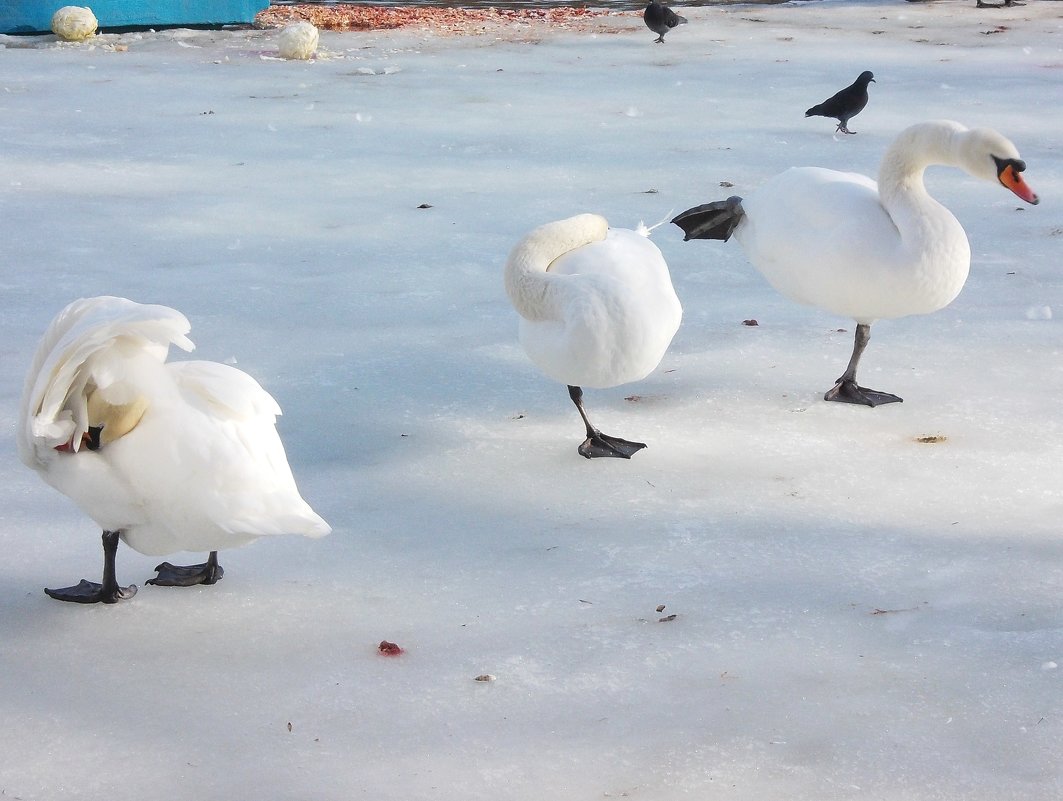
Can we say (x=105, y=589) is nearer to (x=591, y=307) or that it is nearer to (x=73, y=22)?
(x=591, y=307)

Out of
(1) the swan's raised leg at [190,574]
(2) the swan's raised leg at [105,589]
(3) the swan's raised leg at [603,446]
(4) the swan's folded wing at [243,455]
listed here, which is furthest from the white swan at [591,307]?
(2) the swan's raised leg at [105,589]

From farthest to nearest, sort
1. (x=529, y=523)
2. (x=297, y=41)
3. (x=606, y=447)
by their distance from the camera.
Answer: (x=297, y=41), (x=606, y=447), (x=529, y=523)

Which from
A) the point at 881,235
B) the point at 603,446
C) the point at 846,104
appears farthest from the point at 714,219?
the point at 846,104

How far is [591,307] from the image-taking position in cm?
350

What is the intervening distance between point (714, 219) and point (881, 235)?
2.43 feet

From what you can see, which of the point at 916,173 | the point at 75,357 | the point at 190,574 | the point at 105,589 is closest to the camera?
the point at 75,357

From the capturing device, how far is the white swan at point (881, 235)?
3.89 m

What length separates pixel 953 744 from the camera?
2.35 meters

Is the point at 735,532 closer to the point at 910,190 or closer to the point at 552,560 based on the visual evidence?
the point at 552,560

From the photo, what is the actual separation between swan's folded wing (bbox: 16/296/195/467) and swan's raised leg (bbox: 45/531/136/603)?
24cm

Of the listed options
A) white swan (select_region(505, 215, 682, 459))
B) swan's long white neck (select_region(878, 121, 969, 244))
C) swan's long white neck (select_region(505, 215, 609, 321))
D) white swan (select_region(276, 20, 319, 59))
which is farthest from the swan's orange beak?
white swan (select_region(276, 20, 319, 59))

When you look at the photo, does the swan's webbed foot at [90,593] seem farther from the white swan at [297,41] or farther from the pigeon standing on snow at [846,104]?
the white swan at [297,41]

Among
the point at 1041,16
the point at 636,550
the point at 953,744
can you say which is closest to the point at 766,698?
the point at 953,744

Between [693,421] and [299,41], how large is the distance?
7316mm
